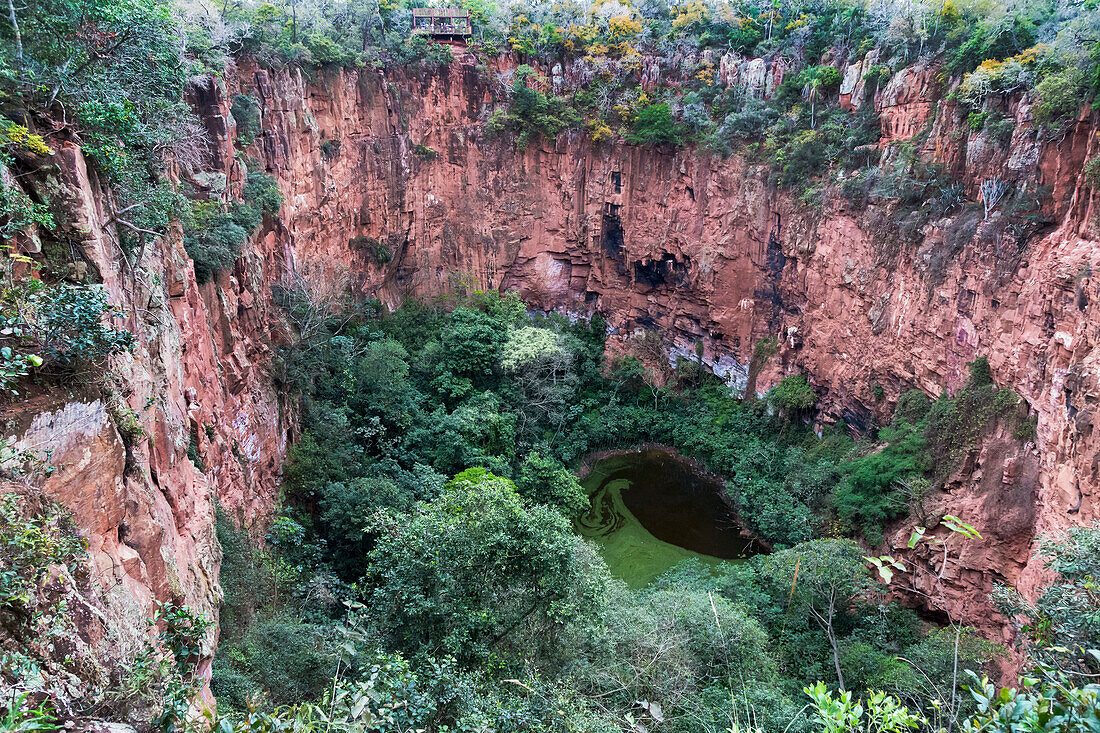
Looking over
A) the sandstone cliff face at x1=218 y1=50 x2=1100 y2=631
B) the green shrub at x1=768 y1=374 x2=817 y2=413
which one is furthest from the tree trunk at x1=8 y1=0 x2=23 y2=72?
the green shrub at x1=768 y1=374 x2=817 y2=413

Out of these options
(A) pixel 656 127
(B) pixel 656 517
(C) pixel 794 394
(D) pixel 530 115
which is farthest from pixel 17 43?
(C) pixel 794 394

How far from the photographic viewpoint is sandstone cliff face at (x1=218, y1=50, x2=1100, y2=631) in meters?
12.5

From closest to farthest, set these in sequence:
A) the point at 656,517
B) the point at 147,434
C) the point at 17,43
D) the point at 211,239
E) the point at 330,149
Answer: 1. the point at 147,434
2. the point at 17,43
3. the point at 211,239
4. the point at 656,517
5. the point at 330,149

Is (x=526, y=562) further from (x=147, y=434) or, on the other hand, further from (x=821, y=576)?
(x=821, y=576)

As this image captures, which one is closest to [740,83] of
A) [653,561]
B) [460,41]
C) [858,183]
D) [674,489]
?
[858,183]

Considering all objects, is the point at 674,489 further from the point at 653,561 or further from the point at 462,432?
the point at 462,432

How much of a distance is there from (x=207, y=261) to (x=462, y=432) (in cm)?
831

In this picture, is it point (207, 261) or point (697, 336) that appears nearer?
point (207, 261)

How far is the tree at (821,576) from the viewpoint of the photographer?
518 inches

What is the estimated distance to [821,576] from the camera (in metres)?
13.2

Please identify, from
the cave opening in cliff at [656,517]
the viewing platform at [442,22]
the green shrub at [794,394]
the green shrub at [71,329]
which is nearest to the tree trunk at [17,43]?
the green shrub at [71,329]

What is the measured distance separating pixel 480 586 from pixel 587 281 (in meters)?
19.3

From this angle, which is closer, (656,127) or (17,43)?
(17,43)

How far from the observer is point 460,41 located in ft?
75.4
